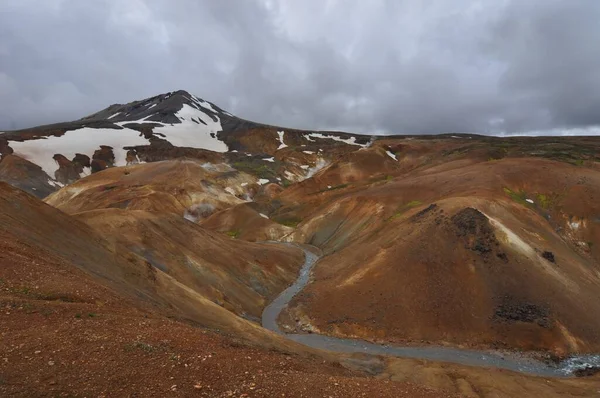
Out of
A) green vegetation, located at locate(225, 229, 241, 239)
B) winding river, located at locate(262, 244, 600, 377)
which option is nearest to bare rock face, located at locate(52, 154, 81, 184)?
green vegetation, located at locate(225, 229, 241, 239)

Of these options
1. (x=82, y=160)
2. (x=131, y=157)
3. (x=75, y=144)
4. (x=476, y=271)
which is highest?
(x=75, y=144)

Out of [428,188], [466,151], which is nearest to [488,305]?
[428,188]

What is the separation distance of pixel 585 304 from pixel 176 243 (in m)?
49.0

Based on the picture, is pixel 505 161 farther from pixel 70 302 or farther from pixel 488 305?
pixel 70 302

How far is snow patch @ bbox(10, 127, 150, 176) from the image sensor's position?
12712 cm

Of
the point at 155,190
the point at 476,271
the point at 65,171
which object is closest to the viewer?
the point at 476,271

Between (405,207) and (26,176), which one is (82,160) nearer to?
(26,176)

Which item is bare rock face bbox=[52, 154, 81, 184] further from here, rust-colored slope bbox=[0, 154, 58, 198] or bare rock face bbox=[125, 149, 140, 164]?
bare rock face bbox=[125, 149, 140, 164]

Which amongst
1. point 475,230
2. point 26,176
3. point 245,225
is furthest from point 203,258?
point 26,176

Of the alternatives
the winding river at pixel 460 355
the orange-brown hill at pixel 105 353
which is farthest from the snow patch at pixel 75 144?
the orange-brown hill at pixel 105 353

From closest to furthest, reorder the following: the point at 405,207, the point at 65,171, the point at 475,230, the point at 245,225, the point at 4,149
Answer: the point at 475,230 < the point at 405,207 < the point at 245,225 < the point at 4,149 < the point at 65,171

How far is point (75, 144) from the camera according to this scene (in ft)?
470

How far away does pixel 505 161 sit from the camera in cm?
8369

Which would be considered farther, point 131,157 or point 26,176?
point 131,157
